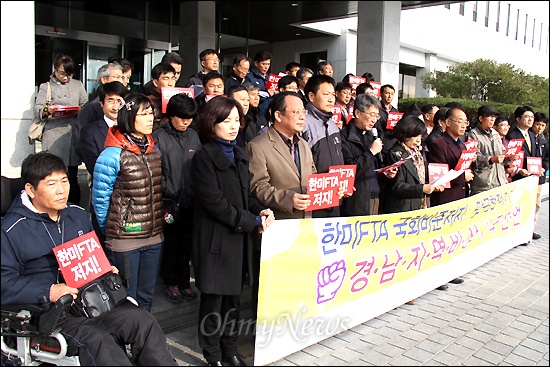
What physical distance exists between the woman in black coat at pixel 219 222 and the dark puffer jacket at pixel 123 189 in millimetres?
419

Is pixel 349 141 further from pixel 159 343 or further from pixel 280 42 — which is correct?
pixel 280 42

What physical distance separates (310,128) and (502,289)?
3019 millimetres

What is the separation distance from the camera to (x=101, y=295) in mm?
3170

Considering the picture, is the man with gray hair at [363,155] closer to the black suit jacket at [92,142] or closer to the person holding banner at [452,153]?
the person holding banner at [452,153]

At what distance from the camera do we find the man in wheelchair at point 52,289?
2.93 metres

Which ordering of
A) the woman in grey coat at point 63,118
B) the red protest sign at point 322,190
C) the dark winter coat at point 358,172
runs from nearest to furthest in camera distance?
1. the red protest sign at point 322,190
2. the dark winter coat at point 358,172
3. the woman in grey coat at point 63,118

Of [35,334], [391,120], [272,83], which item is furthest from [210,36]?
[35,334]

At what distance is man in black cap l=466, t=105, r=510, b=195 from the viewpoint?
6.77 m

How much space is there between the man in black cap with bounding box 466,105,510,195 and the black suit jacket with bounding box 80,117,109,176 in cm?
474

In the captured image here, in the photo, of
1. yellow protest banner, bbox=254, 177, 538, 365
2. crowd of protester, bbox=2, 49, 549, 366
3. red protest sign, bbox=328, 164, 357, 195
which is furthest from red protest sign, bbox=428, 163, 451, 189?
red protest sign, bbox=328, 164, 357, 195

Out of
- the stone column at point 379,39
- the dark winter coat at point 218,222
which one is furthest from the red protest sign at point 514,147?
the dark winter coat at point 218,222

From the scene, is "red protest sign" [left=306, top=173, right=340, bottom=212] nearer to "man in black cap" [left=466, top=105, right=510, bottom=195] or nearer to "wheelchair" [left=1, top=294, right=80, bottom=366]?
"wheelchair" [left=1, top=294, right=80, bottom=366]

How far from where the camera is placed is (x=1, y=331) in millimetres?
2988

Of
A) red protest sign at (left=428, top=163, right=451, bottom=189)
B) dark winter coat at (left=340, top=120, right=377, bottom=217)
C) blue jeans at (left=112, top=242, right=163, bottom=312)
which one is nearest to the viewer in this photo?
blue jeans at (left=112, top=242, right=163, bottom=312)
